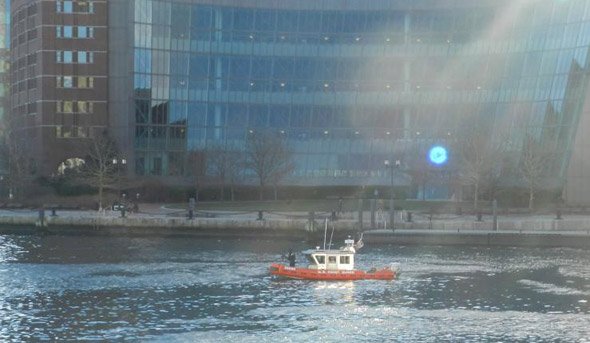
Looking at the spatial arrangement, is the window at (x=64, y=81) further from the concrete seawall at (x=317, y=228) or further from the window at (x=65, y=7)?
the concrete seawall at (x=317, y=228)

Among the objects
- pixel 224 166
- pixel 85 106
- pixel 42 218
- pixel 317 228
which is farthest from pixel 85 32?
pixel 317 228

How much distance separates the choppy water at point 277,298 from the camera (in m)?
35.3

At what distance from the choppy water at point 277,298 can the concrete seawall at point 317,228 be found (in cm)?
269

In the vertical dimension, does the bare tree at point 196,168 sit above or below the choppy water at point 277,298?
above

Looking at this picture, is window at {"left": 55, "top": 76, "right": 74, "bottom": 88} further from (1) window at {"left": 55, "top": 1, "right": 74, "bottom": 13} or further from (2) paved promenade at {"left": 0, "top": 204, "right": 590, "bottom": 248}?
(2) paved promenade at {"left": 0, "top": 204, "right": 590, "bottom": 248}

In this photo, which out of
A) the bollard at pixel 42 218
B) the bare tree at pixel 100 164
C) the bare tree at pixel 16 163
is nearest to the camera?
the bollard at pixel 42 218

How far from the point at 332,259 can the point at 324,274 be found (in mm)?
1160

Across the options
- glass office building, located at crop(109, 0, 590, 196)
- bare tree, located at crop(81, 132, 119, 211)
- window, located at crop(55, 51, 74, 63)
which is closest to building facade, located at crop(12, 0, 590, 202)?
glass office building, located at crop(109, 0, 590, 196)

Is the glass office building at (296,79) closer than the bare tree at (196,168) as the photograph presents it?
No

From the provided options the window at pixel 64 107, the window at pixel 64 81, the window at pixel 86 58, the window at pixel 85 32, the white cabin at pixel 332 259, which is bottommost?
the white cabin at pixel 332 259

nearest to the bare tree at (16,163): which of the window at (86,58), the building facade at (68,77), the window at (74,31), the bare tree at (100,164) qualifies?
the building facade at (68,77)

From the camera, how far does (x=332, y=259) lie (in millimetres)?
51469

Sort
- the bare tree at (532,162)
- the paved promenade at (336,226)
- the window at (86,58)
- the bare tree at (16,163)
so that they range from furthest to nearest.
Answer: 1. the window at (86,58)
2. the bare tree at (16,163)
3. the bare tree at (532,162)
4. the paved promenade at (336,226)

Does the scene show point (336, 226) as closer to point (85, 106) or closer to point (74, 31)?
point (85, 106)
